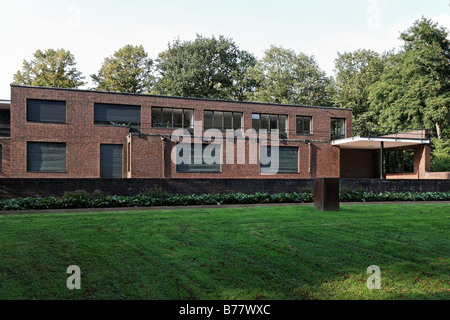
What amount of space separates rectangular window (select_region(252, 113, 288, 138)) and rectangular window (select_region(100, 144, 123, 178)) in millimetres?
11009

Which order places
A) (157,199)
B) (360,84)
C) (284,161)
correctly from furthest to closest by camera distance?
(360,84)
(284,161)
(157,199)

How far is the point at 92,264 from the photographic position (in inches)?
230

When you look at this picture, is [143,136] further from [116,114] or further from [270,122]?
[270,122]

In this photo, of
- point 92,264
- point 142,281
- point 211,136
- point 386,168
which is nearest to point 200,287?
point 142,281

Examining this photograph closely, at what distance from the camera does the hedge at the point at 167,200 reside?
1409cm

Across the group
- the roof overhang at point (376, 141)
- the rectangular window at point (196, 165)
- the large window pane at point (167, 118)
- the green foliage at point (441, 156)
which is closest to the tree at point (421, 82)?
the green foliage at point (441, 156)

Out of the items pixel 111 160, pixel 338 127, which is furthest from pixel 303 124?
pixel 111 160

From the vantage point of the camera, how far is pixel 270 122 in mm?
31531

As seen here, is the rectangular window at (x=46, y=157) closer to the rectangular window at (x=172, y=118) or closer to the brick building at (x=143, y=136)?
the brick building at (x=143, y=136)

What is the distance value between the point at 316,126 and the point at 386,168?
32.5 ft

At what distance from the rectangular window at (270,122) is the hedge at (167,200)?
1361 centimetres

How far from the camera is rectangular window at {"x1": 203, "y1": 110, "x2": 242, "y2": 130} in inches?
1176

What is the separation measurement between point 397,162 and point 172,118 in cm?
2233

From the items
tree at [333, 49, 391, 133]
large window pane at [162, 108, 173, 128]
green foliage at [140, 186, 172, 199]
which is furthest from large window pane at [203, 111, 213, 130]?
tree at [333, 49, 391, 133]
